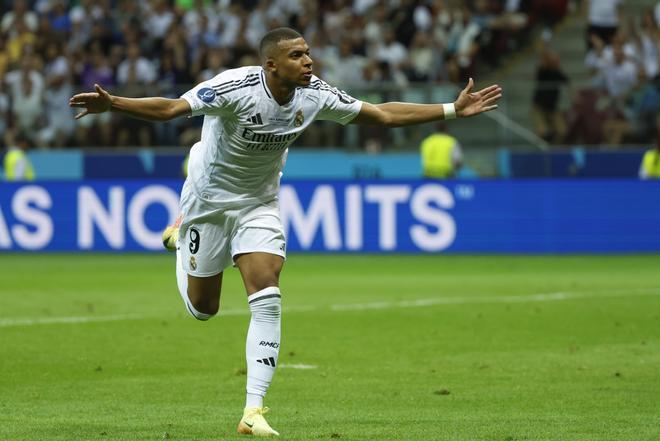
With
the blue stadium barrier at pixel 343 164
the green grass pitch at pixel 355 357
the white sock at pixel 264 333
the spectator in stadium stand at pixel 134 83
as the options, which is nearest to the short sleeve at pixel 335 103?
the white sock at pixel 264 333

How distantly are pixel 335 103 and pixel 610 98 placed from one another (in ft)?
52.0

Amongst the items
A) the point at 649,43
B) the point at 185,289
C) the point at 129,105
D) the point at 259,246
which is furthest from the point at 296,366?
the point at 649,43

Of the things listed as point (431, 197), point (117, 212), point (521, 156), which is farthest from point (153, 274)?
point (521, 156)

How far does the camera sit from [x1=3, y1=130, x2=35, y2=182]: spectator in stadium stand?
2350cm

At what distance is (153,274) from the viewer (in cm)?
1881

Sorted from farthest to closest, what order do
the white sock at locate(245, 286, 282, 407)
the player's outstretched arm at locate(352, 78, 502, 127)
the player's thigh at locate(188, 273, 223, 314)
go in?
the player's thigh at locate(188, 273, 223, 314), the player's outstretched arm at locate(352, 78, 502, 127), the white sock at locate(245, 286, 282, 407)

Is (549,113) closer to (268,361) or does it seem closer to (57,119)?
(57,119)

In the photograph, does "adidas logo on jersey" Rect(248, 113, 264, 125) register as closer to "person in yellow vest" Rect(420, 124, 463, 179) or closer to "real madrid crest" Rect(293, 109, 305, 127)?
"real madrid crest" Rect(293, 109, 305, 127)

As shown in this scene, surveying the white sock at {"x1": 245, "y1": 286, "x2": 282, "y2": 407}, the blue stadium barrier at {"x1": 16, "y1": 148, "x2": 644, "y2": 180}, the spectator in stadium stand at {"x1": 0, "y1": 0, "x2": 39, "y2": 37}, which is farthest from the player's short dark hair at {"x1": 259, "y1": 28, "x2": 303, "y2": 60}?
the spectator in stadium stand at {"x1": 0, "y1": 0, "x2": 39, "y2": 37}

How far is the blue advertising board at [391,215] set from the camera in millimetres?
21516

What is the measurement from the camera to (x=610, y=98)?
76.2ft

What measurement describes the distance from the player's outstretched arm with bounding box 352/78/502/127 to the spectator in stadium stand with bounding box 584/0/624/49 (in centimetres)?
1831

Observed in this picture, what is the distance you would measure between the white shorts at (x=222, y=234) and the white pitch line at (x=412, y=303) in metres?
4.78

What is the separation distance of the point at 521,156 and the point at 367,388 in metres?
14.3
